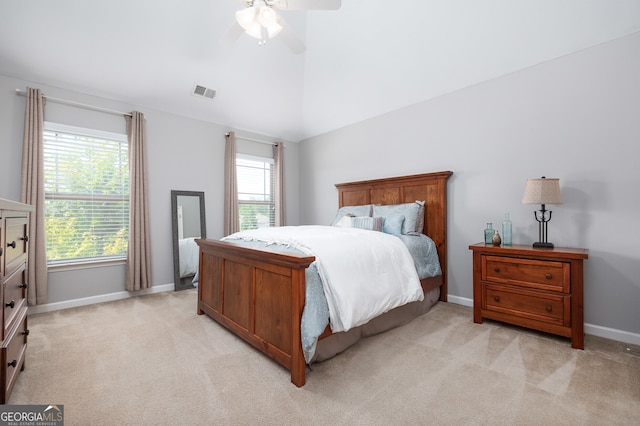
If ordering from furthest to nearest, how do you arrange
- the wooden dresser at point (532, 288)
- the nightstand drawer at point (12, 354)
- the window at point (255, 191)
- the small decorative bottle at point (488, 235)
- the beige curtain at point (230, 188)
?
1. the window at point (255, 191)
2. the beige curtain at point (230, 188)
3. the small decorative bottle at point (488, 235)
4. the wooden dresser at point (532, 288)
5. the nightstand drawer at point (12, 354)

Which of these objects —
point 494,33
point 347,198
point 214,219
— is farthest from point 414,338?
point 214,219

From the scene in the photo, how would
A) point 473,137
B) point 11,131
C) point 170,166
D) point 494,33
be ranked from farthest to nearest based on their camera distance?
point 170,166 → point 473,137 → point 11,131 → point 494,33

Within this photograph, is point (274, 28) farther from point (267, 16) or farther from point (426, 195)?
point (426, 195)

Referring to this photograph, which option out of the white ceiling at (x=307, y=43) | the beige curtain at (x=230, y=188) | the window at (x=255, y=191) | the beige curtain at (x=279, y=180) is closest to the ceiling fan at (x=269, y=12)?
the white ceiling at (x=307, y=43)

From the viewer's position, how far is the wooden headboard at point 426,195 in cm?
354

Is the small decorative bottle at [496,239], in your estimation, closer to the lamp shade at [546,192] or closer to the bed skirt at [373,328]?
the lamp shade at [546,192]

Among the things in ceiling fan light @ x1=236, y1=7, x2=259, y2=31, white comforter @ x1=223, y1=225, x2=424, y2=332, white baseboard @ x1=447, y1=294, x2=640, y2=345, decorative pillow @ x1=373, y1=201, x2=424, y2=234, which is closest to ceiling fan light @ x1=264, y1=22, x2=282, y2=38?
ceiling fan light @ x1=236, y1=7, x2=259, y2=31

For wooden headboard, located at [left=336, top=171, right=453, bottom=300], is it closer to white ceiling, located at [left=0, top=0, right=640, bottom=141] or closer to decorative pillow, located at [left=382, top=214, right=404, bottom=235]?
decorative pillow, located at [left=382, top=214, right=404, bottom=235]

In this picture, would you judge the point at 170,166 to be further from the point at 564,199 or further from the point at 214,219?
the point at 564,199

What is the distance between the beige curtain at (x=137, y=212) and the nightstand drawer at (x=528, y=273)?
3944 mm

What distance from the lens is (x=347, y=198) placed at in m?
4.68

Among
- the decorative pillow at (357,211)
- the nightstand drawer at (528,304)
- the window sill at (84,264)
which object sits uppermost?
the decorative pillow at (357,211)

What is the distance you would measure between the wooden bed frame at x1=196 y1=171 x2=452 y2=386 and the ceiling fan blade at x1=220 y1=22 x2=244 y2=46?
1.80 metres

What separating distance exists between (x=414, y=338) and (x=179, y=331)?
206 centimetres
